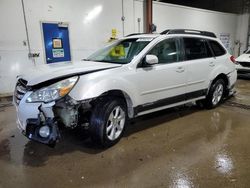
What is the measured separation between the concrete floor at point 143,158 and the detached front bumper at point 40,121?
0.34 metres

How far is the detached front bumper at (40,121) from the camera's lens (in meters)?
2.54

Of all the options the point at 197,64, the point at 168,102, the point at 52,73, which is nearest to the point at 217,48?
the point at 197,64

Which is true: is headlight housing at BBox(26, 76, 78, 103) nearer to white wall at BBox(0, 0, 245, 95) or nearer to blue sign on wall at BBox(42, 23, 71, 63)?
white wall at BBox(0, 0, 245, 95)

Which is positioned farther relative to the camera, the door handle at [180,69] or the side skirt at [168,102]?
the door handle at [180,69]

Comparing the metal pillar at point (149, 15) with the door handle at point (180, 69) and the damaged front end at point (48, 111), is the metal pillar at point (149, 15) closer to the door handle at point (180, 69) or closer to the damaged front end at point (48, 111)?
the door handle at point (180, 69)

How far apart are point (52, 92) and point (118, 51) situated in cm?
154

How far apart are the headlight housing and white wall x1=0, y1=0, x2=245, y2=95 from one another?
3.44 meters

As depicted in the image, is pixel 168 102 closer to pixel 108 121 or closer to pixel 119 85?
pixel 119 85

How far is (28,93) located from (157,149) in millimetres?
1743

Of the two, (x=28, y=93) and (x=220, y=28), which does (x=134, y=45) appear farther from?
(x=220, y=28)

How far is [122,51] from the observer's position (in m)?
3.72

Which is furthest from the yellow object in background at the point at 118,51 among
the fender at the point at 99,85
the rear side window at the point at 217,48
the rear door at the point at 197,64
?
the rear side window at the point at 217,48

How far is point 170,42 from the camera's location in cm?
372

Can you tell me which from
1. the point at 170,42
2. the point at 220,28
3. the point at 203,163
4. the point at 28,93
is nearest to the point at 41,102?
the point at 28,93
